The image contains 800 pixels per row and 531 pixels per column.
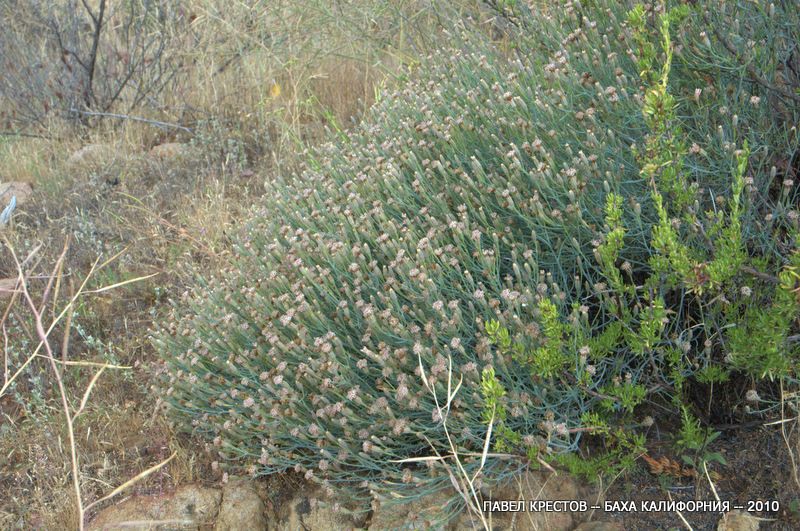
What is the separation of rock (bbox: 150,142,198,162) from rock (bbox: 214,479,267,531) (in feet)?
10.4

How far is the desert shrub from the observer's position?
209 cm

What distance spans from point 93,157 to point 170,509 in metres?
3.63

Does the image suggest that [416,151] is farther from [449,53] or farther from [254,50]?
[254,50]

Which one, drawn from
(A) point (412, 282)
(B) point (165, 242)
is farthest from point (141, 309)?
(A) point (412, 282)

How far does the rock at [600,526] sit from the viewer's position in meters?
2.17

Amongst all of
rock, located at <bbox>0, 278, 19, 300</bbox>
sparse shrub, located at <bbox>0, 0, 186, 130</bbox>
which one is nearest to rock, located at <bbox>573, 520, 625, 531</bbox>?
rock, located at <bbox>0, 278, 19, 300</bbox>

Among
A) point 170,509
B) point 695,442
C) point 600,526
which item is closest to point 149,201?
point 170,509

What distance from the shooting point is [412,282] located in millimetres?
2467

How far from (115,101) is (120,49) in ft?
2.19

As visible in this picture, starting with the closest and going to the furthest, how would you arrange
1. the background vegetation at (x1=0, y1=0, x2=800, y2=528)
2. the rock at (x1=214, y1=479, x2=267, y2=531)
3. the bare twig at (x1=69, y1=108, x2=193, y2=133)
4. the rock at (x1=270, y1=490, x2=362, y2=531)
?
1. the background vegetation at (x1=0, y1=0, x2=800, y2=528)
2. the rock at (x1=270, y1=490, x2=362, y2=531)
3. the rock at (x1=214, y1=479, x2=267, y2=531)
4. the bare twig at (x1=69, y1=108, x2=193, y2=133)

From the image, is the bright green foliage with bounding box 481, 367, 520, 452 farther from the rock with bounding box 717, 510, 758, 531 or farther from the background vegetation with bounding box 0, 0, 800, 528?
the rock with bounding box 717, 510, 758, 531

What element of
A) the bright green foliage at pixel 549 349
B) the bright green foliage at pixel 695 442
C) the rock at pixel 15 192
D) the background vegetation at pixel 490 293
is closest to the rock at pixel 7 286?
the background vegetation at pixel 490 293

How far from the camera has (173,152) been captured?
18.1 ft

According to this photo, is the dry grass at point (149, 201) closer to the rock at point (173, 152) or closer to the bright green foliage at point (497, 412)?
the rock at point (173, 152)
